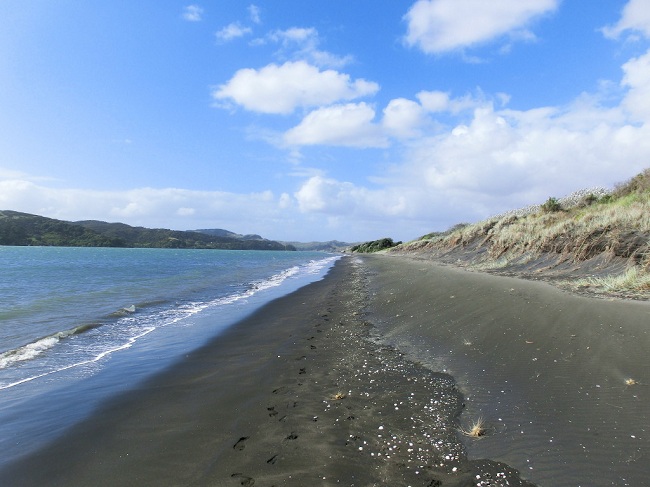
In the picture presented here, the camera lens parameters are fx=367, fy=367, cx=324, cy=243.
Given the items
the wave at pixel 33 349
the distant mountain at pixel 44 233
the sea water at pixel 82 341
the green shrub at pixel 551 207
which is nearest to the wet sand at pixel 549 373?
the sea water at pixel 82 341

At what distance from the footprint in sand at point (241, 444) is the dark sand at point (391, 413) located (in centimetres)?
2

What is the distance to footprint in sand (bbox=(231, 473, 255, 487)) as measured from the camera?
4070mm

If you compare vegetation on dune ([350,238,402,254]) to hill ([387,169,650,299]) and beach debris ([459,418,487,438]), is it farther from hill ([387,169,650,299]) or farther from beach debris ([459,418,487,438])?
beach debris ([459,418,487,438])

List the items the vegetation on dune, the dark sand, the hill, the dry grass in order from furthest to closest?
the vegetation on dune < the hill < the dry grass < the dark sand

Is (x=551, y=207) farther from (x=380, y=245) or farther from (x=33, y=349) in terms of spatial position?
(x=380, y=245)

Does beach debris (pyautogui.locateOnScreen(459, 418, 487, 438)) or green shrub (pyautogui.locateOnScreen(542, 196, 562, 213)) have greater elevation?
green shrub (pyautogui.locateOnScreen(542, 196, 562, 213))

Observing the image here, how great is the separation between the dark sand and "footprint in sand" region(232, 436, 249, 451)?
0.02 metres

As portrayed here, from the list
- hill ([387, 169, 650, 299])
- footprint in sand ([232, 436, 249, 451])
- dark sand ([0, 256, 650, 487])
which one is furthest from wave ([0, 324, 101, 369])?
hill ([387, 169, 650, 299])

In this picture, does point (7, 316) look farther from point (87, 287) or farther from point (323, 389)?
point (323, 389)

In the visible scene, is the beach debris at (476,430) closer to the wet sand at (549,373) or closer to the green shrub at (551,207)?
the wet sand at (549,373)

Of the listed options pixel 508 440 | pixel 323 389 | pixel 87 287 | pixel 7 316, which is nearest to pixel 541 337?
pixel 508 440

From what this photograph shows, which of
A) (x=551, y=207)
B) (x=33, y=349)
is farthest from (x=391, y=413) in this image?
(x=551, y=207)

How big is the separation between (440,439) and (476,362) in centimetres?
322

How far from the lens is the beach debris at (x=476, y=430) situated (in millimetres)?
4766
